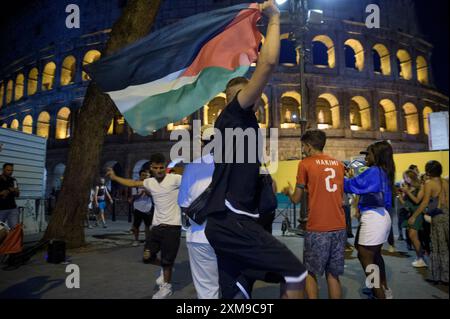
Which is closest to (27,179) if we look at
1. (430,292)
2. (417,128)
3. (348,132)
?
(430,292)

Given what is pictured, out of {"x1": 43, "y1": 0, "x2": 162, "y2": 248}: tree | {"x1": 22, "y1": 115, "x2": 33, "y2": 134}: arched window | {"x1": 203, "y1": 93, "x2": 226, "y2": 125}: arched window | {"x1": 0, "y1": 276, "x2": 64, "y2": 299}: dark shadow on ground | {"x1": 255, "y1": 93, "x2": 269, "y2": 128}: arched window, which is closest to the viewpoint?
{"x1": 0, "y1": 276, "x2": 64, "y2": 299}: dark shadow on ground

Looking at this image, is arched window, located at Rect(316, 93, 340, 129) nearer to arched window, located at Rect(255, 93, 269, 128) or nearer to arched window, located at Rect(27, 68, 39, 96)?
arched window, located at Rect(255, 93, 269, 128)

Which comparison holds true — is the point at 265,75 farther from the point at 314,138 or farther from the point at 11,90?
the point at 11,90

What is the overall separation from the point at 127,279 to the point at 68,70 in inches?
1068

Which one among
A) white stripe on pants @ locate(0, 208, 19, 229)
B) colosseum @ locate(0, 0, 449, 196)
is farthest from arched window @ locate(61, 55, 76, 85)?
white stripe on pants @ locate(0, 208, 19, 229)


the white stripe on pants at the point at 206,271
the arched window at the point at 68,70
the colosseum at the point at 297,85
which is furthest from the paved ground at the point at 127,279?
the arched window at the point at 68,70

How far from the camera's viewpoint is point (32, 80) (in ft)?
94.6

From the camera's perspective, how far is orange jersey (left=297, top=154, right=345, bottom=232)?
3301mm

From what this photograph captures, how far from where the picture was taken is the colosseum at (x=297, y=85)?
23.5 metres

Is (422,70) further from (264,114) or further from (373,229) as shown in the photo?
(373,229)

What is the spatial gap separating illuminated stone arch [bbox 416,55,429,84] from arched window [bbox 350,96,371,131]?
709 cm

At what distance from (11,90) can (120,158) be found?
16408mm

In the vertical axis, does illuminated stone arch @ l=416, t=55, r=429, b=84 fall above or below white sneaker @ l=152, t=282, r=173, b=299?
above

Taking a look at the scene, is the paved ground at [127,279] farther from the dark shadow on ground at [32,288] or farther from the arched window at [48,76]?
the arched window at [48,76]
